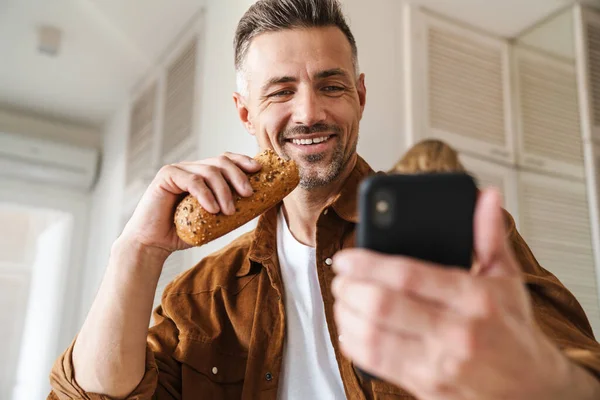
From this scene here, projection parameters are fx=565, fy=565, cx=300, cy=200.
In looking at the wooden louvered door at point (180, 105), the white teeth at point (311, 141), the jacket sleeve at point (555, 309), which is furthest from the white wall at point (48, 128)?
the jacket sleeve at point (555, 309)

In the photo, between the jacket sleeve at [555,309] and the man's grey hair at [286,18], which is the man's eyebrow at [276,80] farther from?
the jacket sleeve at [555,309]

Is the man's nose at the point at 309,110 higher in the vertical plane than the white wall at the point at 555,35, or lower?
lower

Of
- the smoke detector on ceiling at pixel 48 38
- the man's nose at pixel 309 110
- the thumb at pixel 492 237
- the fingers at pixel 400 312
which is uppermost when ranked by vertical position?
the smoke detector on ceiling at pixel 48 38

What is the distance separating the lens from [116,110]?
3.43 m

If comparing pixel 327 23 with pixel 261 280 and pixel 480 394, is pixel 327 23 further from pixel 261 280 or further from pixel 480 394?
pixel 480 394

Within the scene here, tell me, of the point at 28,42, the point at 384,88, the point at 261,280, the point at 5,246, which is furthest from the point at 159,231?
the point at 5,246

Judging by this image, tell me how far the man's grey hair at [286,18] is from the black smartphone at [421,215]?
77 centimetres

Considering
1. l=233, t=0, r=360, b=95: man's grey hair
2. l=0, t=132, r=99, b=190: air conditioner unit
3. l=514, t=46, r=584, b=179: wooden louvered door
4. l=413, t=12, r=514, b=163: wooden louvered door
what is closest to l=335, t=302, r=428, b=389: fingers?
l=233, t=0, r=360, b=95: man's grey hair

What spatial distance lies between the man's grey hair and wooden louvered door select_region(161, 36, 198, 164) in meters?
1.06

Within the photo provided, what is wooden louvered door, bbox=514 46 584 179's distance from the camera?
227 centimetres

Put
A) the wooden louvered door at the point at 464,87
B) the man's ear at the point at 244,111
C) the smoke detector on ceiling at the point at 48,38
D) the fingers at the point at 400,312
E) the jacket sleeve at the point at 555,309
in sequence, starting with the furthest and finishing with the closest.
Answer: the smoke detector on ceiling at the point at 48,38 → the wooden louvered door at the point at 464,87 → the man's ear at the point at 244,111 → the jacket sleeve at the point at 555,309 → the fingers at the point at 400,312

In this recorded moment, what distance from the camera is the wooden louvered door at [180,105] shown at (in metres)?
2.32

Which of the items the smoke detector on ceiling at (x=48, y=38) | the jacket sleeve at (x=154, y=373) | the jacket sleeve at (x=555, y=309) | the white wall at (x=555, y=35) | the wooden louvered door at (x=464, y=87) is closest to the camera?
the jacket sleeve at (x=555, y=309)

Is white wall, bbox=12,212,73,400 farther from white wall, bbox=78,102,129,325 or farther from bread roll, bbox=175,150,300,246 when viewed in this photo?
bread roll, bbox=175,150,300,246
